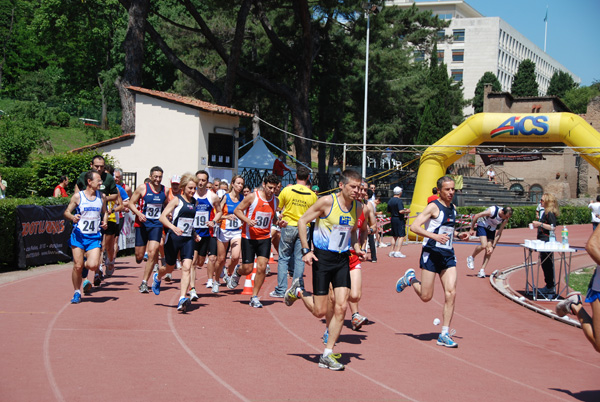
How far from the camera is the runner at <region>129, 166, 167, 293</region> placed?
11156mm

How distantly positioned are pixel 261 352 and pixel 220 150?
64.1 ft

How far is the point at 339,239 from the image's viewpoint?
7297 mm

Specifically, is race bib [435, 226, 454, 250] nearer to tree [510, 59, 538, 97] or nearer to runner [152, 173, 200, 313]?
runner [152, 173, 200, 313]

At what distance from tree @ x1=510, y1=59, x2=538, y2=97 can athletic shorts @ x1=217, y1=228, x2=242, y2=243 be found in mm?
82663

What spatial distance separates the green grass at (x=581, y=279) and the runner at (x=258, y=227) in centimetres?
728

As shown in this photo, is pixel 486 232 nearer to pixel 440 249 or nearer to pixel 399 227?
pixel 399 227

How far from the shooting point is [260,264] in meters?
10.4

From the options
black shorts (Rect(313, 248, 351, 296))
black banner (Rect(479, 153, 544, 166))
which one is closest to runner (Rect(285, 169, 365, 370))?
black shorts (Rect(313, 248, 351, 296))

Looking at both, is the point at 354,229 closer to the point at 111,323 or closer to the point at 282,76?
the point at 111,323

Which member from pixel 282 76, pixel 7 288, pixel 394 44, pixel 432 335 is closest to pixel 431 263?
pixel 432 335

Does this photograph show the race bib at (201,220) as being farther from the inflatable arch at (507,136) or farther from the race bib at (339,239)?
the inflatable arch at (507,136)

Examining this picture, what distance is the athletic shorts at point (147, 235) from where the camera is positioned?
11273 mm

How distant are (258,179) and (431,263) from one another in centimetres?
2199

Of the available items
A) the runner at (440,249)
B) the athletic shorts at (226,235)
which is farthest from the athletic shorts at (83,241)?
the runner at (440,249)
